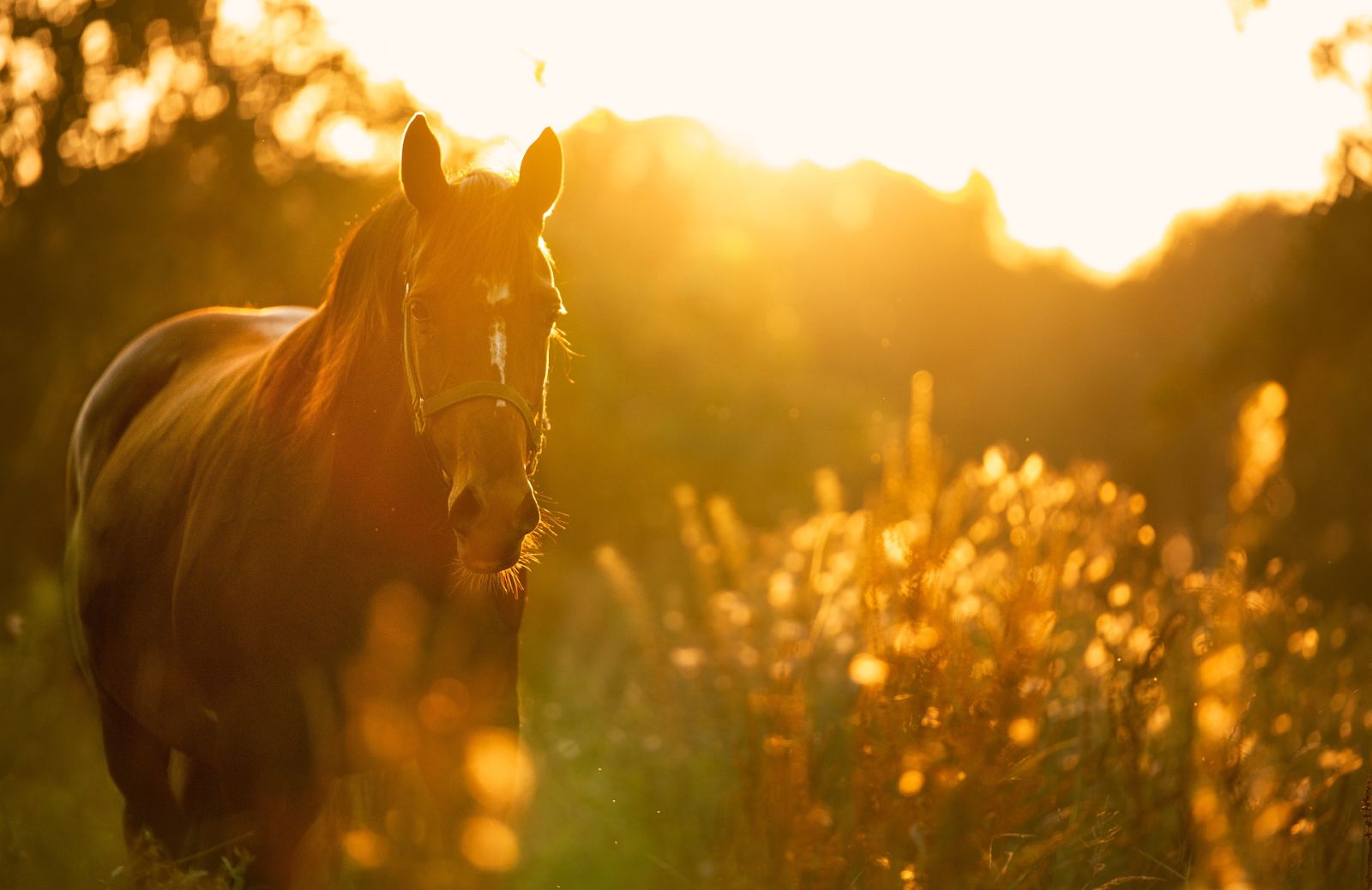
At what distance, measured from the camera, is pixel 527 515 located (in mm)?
2562

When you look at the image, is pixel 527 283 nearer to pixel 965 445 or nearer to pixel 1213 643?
pixel 1213 643

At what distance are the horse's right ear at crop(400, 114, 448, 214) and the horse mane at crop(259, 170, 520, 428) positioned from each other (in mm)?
53

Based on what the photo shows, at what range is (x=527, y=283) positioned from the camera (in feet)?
9.48

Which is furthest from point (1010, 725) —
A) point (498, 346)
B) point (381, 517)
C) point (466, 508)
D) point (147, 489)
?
point (147, 489)

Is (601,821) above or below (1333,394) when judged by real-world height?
below

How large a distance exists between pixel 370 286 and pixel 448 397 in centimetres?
63

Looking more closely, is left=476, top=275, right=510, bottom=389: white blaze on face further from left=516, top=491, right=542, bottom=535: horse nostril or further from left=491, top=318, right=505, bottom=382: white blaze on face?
left=516, top=491, right=542, bottom=535: horse nostril

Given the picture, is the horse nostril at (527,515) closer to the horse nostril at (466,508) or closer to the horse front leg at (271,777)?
the horse nostril at (466,508)

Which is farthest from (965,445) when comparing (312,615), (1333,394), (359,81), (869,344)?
(312,615)

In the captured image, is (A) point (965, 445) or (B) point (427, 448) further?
(A) point (965, 445)

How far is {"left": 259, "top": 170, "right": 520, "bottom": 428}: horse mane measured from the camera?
9.51ft

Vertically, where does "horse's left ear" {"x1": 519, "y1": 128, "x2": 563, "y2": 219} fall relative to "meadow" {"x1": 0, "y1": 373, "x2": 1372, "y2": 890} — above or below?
above

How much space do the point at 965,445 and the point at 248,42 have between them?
2213cm

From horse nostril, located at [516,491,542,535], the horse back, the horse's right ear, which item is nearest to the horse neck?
the horse's right ear
